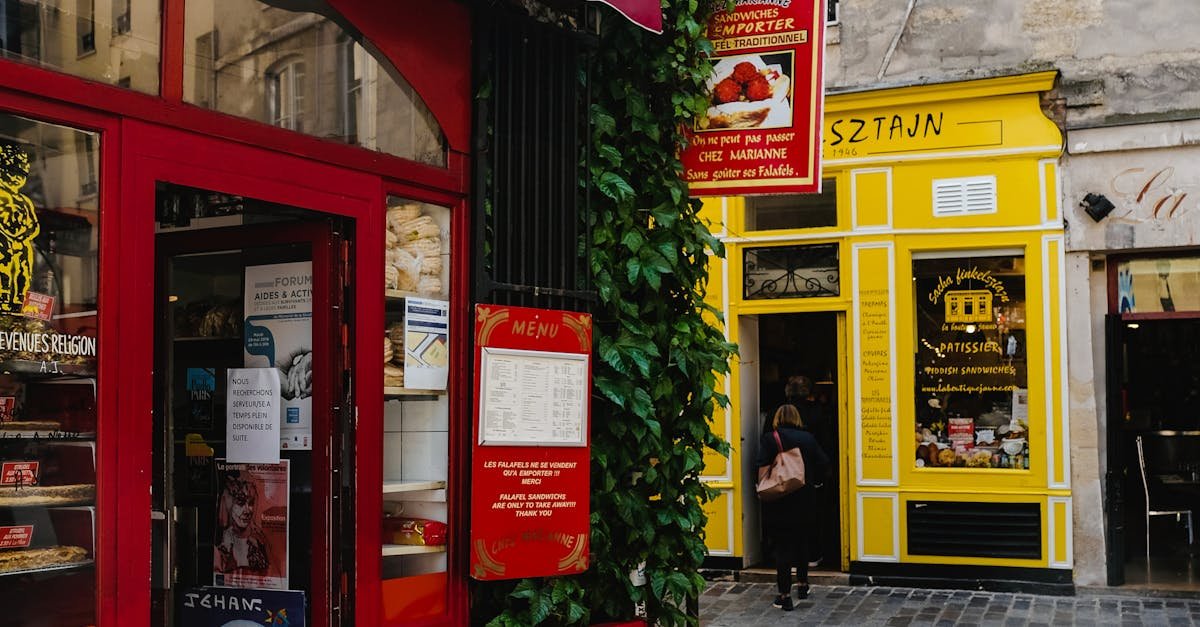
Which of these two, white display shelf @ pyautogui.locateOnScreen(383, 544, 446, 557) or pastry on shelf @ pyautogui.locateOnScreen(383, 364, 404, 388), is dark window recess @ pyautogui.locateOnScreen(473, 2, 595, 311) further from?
white display shelf @ pyautogui.locateOnScreen(383, 544, 446, 557)

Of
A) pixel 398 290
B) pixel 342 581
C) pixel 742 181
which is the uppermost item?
pixel 742 181

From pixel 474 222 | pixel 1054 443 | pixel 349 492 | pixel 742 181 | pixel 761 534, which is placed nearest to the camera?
pixel 349 492

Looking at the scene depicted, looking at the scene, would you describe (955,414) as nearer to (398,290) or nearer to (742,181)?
(742,181)

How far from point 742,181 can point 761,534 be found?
23.8 feet

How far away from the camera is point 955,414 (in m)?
12.2

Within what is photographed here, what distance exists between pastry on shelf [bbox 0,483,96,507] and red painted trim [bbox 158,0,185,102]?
135 cm

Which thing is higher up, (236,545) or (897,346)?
(897,346)

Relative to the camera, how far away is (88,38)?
418 centimetres

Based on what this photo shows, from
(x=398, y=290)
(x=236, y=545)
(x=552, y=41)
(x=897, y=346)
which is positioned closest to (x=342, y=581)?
(x=236, y=545)

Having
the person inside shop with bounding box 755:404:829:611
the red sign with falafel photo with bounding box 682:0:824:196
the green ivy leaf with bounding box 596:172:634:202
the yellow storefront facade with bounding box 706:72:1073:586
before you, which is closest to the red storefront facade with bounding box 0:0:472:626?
Result: the green ivy leaf with bounding box 596:172:634:202

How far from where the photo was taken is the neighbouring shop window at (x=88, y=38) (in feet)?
13.0

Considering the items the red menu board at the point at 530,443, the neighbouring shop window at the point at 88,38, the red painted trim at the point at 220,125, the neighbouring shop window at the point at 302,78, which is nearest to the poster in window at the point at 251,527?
the red menu board at the point at 530,443

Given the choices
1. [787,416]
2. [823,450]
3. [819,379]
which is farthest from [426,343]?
[819,379]

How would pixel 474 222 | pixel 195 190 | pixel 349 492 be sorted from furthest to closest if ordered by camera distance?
pixel 474 222 < pixel 349 492 < pixel 195 190
